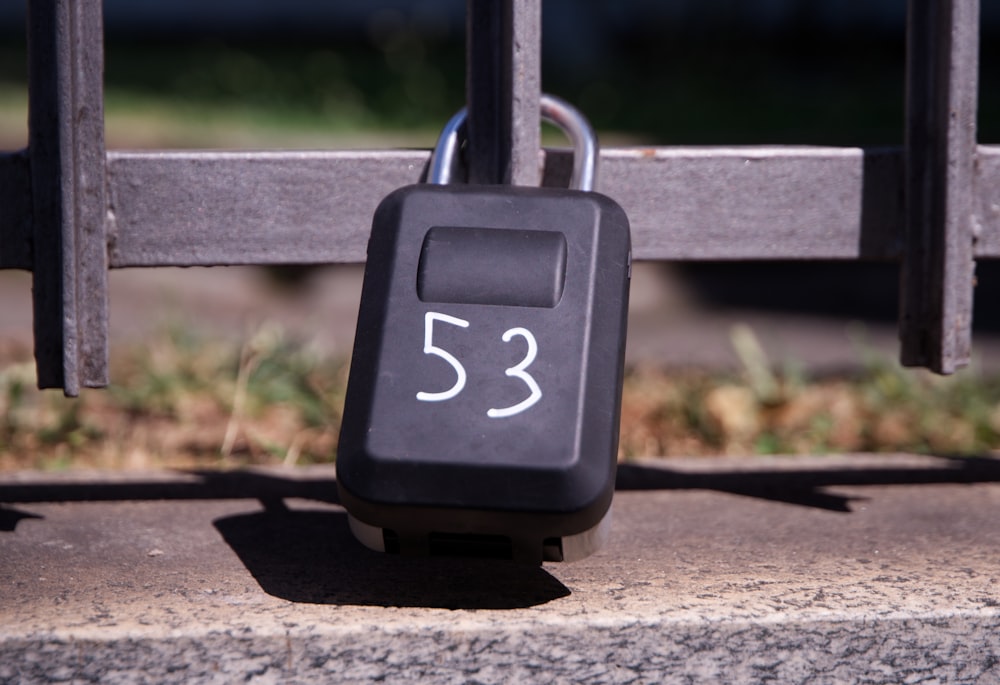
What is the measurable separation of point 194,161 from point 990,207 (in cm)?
117

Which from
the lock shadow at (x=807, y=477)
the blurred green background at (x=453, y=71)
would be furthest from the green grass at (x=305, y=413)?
the blurred green background at (x=453, y=71)

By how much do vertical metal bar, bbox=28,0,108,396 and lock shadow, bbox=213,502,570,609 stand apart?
0.32 metres

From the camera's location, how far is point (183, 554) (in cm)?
159

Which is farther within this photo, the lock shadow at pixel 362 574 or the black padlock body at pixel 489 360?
the lock shadow at pixel 362 574

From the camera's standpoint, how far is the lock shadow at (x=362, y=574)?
143cm

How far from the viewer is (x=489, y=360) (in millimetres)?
1361

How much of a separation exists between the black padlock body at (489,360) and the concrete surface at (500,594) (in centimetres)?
14

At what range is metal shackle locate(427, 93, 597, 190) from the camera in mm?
1677

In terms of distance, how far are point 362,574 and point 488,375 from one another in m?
0.34

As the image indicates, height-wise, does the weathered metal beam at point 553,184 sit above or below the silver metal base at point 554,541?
above

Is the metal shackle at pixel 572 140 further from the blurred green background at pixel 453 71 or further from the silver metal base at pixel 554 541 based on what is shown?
the blurred green background at pixel 453 71

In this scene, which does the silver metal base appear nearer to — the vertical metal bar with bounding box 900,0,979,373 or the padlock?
the padlock

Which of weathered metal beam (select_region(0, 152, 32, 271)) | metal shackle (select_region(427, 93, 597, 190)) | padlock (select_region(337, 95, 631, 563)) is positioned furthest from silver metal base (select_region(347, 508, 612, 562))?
weathered metal beam (select_region(0, 152, 32, 271))

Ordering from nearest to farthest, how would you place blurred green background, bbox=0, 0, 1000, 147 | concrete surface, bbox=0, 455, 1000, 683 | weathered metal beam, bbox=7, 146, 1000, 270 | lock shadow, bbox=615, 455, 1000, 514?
1. concrete surface, bbox=0, 455, 1000, 683
2. weathered metal beam, bbox=7, 146, 1000, 270
3. lock shadow, bbox=615, 455, 1000, 514
4. blurred green background, bbox=0, 0, 1000, 147
